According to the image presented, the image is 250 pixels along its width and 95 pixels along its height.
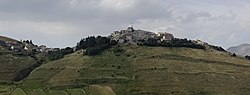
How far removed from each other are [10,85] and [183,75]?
2792 inches

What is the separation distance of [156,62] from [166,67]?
29.5 ft

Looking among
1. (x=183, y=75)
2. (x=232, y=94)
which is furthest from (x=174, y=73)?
(x=232, y=94)

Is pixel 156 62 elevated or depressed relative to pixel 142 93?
elevated

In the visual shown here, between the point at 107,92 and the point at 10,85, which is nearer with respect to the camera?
the point at 107,92

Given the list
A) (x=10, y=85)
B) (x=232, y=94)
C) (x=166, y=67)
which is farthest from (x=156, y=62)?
(x=10, y=85)

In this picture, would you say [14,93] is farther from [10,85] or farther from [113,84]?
[113,84]

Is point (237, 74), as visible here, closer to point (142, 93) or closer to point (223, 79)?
point (223, 79)

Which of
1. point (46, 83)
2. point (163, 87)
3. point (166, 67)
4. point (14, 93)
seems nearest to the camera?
point (14, 93)

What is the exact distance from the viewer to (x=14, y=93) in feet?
499

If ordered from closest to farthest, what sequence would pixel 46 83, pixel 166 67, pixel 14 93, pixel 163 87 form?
pixel 14 93, pixel 163 87, pixel 46 83, pixel 166 67

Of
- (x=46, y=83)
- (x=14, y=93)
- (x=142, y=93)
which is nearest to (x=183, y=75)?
(x=142, y=93)

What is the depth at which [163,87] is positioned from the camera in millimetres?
165625

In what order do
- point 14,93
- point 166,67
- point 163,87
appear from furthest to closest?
point 166,67, point 163,87, point 14,93

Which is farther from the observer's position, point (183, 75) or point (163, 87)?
point (183, 75)
